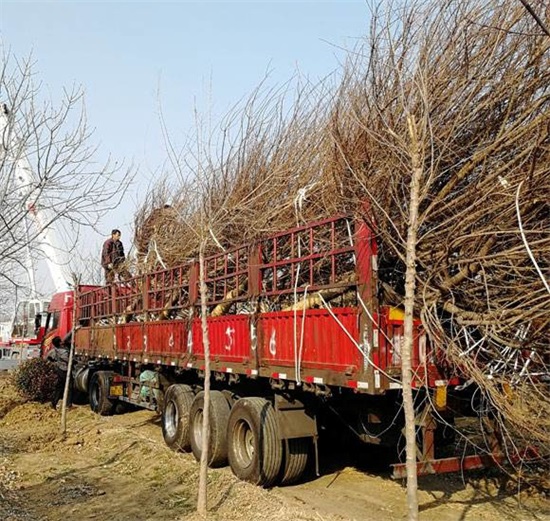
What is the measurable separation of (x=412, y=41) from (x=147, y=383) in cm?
790

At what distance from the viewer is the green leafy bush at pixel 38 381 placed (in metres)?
13.6

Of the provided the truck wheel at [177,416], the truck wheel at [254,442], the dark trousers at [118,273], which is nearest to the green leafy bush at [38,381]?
the dark trousers at [118,273]

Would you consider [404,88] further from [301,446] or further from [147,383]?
[147,383]

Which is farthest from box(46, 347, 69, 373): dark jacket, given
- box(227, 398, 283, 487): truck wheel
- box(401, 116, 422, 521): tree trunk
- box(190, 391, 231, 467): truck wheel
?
box(401, 116, 422, 521): tree trunk

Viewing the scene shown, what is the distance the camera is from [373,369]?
5.37 m

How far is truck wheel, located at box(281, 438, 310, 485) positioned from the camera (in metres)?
6.91

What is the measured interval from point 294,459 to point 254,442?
1.54 ft

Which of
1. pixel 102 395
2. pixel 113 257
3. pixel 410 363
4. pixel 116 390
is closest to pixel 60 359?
pixel 102 395

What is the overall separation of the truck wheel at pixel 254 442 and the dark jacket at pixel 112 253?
7006mm

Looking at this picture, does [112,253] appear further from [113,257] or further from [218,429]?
[218,429]

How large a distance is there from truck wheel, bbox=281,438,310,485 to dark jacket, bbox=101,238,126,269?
7.83 metres

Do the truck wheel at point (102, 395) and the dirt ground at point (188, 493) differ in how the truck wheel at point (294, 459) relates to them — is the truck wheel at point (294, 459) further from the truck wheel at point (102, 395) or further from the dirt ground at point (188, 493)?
the truck wheel at point (102, 395)

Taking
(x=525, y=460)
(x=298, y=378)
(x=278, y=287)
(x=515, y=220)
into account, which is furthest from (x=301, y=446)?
(x=515, y=220)

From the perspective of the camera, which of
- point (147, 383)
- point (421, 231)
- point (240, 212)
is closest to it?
point (421, 231)
